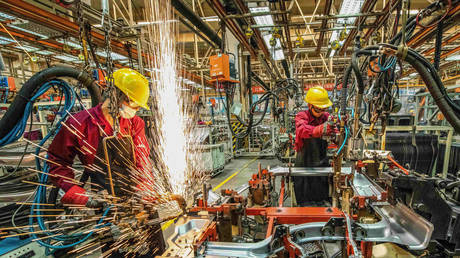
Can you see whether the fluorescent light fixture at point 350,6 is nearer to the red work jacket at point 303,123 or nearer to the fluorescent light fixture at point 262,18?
the fluorescent light fixture at point 262,18

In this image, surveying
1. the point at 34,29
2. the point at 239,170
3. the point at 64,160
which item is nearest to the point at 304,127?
the point at 64,160

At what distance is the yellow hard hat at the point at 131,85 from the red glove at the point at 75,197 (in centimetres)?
103

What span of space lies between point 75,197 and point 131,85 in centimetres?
121

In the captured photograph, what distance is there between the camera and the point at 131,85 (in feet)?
7.28

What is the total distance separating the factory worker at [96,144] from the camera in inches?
73.6

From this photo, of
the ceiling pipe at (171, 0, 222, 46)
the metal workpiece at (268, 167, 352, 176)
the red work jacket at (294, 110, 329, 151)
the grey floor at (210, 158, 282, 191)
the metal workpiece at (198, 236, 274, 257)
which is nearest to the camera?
the metal workpiece at (198, 236, 274, 257)

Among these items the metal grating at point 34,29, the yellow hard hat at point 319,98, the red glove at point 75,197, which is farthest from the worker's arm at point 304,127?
the metal grating at point 34,29

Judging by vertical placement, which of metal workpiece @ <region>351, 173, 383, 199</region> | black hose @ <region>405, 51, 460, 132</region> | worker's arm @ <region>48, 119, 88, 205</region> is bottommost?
metal workpiece @ <region>351, 173, 383, 199</region>

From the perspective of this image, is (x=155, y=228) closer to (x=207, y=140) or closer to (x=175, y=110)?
(x=175, y=110)

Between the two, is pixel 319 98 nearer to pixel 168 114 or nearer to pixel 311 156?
pixel 311 156

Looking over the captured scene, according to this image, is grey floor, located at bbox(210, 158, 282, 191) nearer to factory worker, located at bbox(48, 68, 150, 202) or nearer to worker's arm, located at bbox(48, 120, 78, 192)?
factory worker, located at bbox(48, 68, 150, 202)

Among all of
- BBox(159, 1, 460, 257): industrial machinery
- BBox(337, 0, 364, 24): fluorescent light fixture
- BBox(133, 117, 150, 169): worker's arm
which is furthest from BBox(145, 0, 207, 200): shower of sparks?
BBox(337, 0, 364, 24): fluorescent light fixture

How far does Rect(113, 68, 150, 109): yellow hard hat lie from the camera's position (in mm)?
2201

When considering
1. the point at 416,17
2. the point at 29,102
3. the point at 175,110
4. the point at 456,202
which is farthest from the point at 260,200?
the point at 175,110
